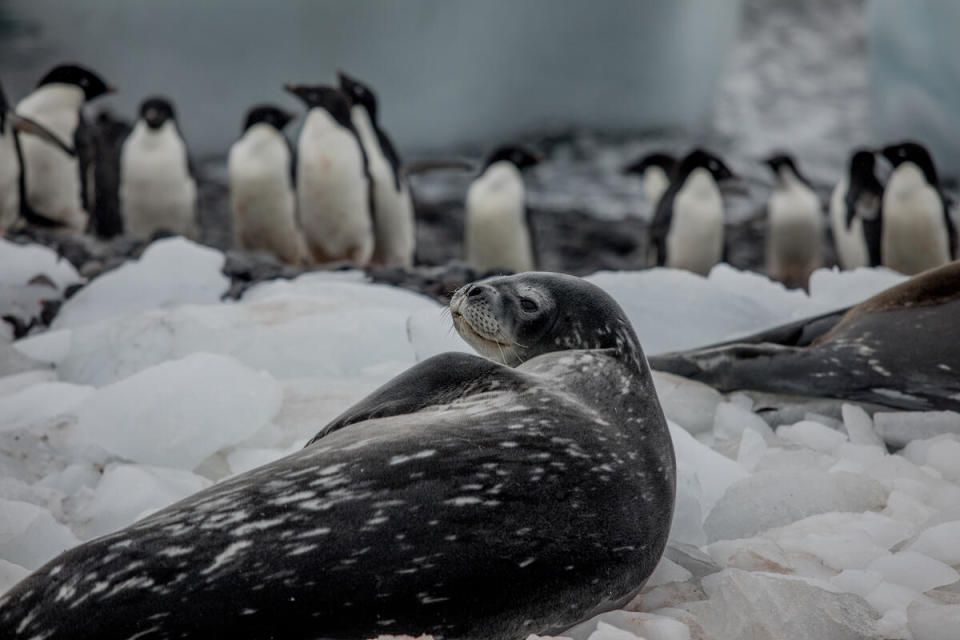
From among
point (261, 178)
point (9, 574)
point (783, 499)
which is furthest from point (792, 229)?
point (9, 574)

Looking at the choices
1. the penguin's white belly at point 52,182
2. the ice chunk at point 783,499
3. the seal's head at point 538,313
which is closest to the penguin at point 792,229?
the penguin's white belly at point 52,182

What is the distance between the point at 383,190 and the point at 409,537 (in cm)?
764

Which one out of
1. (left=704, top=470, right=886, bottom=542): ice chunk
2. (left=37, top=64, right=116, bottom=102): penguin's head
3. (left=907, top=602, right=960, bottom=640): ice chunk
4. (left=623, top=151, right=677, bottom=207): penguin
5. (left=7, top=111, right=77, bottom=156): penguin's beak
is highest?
(left=37, top=64, right=116, bottom=102): penguin's head

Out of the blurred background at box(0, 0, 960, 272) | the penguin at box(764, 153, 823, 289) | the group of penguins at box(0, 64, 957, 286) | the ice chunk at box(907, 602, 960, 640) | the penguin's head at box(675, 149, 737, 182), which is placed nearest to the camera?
the ice chunk at box(907, 602, 960, 640)

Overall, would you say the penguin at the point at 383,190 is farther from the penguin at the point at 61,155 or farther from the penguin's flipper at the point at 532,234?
the penguin at the point at 61,155

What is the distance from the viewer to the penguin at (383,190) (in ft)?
29.7

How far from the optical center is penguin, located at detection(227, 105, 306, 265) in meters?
8.73

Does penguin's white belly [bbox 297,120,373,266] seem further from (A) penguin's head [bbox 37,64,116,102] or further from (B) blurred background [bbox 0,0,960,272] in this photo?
(B) blurred background [bbox 0,0,960,272]

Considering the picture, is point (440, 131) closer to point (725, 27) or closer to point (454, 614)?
point (725, 27)

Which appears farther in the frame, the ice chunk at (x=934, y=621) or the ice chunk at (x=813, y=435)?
the ice chunk at (x=813, y=435)

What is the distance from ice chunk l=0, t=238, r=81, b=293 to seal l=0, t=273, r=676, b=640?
3.06m

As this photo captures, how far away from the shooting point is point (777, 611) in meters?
1.74

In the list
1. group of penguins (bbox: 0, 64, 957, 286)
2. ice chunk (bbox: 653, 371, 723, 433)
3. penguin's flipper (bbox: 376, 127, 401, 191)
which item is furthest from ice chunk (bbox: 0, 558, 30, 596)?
penguin's flipper (bbox: 376, 127, 401, 191)

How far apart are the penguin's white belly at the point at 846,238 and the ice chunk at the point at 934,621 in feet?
28.0
